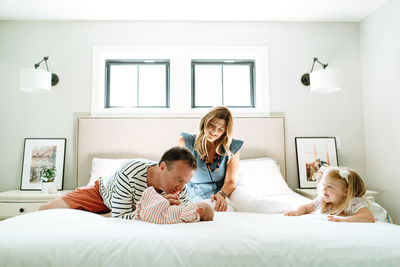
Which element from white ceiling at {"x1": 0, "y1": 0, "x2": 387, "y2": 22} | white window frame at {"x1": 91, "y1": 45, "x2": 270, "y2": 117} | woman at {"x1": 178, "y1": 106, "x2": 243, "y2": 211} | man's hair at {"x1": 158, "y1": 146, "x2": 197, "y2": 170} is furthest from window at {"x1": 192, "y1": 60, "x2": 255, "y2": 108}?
man's hair at {"x1": 158, "y1": 146, "x2": 197, "y2": 170}

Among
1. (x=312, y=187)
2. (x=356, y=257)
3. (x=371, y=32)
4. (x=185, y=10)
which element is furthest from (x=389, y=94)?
(x=356, y=257)

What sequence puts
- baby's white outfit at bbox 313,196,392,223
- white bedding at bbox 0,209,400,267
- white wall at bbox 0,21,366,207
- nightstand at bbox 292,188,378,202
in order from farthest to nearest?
1. white wall at bbox 0,21,366,207
2. nightstand at bbox 292,188,378,202
3. baby's white outfit at bbox 313,196,392,223
4. white bedding at bbox 0,209,400,267

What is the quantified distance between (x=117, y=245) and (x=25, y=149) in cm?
262

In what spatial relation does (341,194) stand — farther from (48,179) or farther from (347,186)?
(48,179)

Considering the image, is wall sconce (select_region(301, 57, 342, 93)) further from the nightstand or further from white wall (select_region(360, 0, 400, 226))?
the nightstand

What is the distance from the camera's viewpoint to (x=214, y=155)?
2342mm

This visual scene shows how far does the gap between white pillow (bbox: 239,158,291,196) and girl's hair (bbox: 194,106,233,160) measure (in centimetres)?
54

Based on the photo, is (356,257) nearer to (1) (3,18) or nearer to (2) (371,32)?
(2) (371,32)

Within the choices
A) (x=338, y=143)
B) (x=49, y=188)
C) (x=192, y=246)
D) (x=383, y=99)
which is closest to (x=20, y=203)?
(x=49, y=188)

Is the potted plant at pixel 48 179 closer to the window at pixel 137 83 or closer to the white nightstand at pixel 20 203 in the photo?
the white nightstand at pixel 20 203

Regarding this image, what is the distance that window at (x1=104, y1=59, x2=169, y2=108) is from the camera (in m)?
3.45

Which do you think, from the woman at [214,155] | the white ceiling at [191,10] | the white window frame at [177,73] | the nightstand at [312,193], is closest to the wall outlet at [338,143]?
the nightstand at [312,193]

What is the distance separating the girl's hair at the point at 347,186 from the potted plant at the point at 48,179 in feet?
7.80

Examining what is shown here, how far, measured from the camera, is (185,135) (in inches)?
93.0
